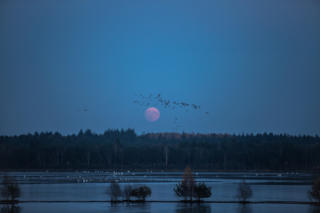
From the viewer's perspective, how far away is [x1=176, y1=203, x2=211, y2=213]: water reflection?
5656 centimetres

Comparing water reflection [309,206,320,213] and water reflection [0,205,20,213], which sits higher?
water reflection [0,205,20,213]

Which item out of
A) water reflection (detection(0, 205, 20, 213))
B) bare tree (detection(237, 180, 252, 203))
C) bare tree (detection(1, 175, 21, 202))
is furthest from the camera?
bare tree (detection(237, 180, 252, 203))

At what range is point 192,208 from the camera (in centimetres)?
5938

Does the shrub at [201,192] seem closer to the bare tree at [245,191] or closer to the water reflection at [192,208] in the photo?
the water reflection at [192,208]

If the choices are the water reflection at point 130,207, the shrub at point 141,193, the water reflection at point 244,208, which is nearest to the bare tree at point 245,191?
Result: the water reflection at point 244,208

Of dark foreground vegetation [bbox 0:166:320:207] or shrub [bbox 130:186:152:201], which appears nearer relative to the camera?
dark foreground vegetation [bbox 0:166:320:207]

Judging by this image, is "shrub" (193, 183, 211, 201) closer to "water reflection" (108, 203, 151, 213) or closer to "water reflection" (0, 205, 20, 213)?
"water reflection" (108, 203, 151, 213)

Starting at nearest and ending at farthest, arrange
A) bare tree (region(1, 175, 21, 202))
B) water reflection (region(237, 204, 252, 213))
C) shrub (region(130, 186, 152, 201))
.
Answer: water reflection (region(237, 204, 252, 213)) < bare tree (region(1, 175, 21, 202)) < shrub (region(130, 186, 152, 201))

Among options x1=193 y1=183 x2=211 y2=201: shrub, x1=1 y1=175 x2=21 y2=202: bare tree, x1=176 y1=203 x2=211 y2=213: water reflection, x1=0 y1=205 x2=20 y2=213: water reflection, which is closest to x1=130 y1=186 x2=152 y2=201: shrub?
x1=176 y1=203 x2=211 y2=213: water reflection

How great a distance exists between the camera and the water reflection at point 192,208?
56562mm

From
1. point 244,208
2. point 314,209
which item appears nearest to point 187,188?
point 244,208

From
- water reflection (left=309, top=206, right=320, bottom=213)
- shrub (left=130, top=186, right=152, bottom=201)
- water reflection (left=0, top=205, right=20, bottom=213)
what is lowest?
water reflection (left=309, top=206, right=320, bottom=213)

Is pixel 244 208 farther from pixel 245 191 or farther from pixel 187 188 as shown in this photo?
pixel 187 188

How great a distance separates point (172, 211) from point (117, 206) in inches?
328
